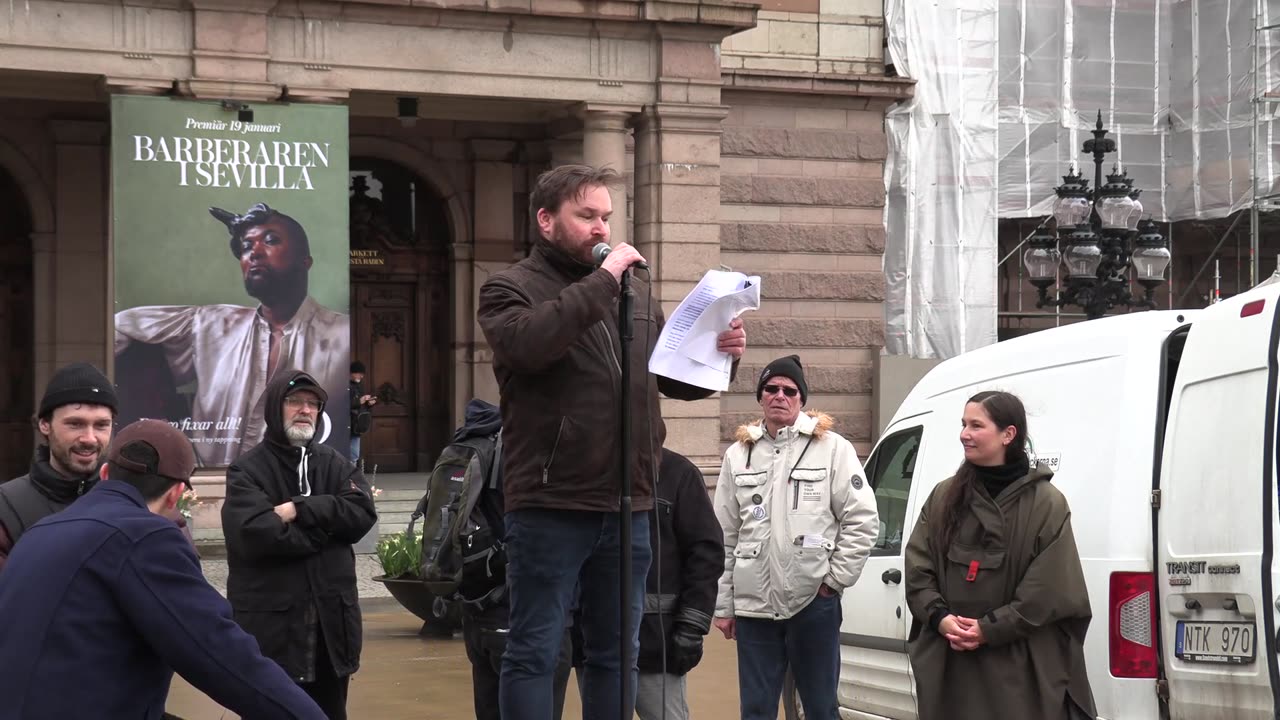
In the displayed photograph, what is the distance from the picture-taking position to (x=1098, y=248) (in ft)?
68.3

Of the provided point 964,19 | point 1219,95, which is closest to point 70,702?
point 964,19

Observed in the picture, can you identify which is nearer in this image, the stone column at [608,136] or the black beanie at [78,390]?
the black beanie at [78,390]

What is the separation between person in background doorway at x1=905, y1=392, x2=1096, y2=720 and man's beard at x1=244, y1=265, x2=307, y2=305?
13.6 m

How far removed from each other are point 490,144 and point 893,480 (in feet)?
55.3

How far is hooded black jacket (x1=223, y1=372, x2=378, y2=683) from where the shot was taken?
7.10 m

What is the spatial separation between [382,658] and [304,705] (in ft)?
27.7

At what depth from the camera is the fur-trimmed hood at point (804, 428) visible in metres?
7.84

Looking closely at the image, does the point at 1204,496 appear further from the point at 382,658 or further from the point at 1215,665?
the point at 382,658

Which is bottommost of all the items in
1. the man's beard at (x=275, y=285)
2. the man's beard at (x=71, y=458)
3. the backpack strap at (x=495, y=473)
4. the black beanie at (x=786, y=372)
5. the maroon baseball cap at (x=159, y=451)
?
the backpack strap at (x=495, y=473)

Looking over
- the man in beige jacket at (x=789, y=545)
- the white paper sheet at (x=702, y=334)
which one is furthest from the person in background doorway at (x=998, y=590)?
the white paper sheet at (x=702, y=334)

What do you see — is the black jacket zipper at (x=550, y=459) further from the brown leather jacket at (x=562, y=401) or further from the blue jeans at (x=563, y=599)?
the blue jeans at (x=563, y=599)

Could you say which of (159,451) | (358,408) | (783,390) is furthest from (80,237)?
(159,451)

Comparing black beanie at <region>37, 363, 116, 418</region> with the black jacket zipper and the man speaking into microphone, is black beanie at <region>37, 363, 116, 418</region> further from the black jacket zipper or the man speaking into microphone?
the black jacket zipper

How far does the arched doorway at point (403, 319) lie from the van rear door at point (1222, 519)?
1976 centimetres
